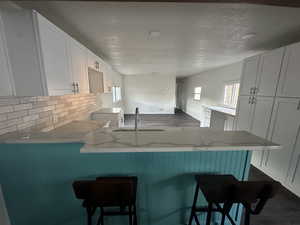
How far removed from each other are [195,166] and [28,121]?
1.91m

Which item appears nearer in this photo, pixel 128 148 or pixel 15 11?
pixel 128 148

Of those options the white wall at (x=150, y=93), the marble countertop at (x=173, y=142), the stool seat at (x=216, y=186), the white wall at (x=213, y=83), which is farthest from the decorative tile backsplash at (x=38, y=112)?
the white wall at (x=150, y=93)

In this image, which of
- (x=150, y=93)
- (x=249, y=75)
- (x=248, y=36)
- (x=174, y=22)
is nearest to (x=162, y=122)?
(x=150, y=93)

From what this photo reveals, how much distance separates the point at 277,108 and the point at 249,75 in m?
0.87

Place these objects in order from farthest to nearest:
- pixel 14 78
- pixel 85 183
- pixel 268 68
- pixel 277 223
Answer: pixel 268 68
pixel 277 223
pixel 14 78
pixel 85 183

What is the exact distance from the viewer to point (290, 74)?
1.93m

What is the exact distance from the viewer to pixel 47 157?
1.22m

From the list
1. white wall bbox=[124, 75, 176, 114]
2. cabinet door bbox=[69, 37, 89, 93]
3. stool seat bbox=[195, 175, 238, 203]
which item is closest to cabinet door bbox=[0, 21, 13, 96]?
cabinet door bbox=[69, 37, 89, 93]

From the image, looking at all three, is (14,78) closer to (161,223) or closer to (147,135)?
(147,135)

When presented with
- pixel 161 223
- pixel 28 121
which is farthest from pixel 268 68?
pixel 28 121

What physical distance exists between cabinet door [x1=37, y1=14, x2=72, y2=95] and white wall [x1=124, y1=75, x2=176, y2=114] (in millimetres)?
5937

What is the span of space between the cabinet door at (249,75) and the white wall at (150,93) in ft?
15.8

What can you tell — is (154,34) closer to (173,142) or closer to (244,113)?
(173,142)

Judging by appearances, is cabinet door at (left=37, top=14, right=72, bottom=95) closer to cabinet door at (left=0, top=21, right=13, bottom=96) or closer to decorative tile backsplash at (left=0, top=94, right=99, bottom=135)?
cabinet door at (left=0, top=21, right=13, bottom=96)
